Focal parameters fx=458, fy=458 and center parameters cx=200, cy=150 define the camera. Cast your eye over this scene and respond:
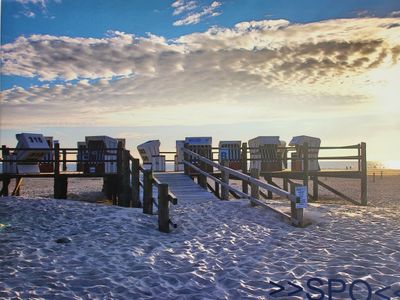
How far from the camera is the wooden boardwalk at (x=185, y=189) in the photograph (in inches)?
577

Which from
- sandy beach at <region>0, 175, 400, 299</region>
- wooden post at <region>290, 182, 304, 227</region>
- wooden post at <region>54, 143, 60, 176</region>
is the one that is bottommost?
sandy beach at <region>0, 175, 400, 299</region>

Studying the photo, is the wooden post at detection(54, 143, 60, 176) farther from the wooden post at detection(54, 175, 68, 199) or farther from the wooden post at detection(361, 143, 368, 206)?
the wooden post at detection(361, 143, 368, 206)

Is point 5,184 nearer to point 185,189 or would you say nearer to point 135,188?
point 185,189

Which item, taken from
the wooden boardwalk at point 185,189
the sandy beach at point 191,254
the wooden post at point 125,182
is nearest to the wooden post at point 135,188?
the wooden post at point 125,182

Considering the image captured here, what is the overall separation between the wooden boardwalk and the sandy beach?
9.54 ft

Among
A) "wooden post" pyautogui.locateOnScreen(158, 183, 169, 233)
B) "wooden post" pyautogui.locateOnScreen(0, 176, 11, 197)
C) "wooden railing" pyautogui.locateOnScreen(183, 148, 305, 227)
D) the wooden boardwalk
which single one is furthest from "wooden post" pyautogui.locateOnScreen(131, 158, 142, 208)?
"wooden post" pyautogui.locateOnScreen(0, 176, 11, 197)

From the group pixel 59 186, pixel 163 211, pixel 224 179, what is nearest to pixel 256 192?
pixel 224 179

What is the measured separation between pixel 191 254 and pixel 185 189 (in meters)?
7.88

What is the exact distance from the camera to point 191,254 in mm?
8109

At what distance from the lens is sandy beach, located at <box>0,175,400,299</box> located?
6.39m

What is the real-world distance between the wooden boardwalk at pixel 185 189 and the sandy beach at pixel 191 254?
9.54ft

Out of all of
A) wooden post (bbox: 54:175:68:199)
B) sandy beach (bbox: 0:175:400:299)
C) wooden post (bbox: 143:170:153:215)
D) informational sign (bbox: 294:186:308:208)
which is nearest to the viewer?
sandy beach (bbox: 0:175:400:299)

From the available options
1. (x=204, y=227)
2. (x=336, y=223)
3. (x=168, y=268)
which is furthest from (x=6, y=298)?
(x=336, y=223)

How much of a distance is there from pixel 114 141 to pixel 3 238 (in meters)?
11.9
